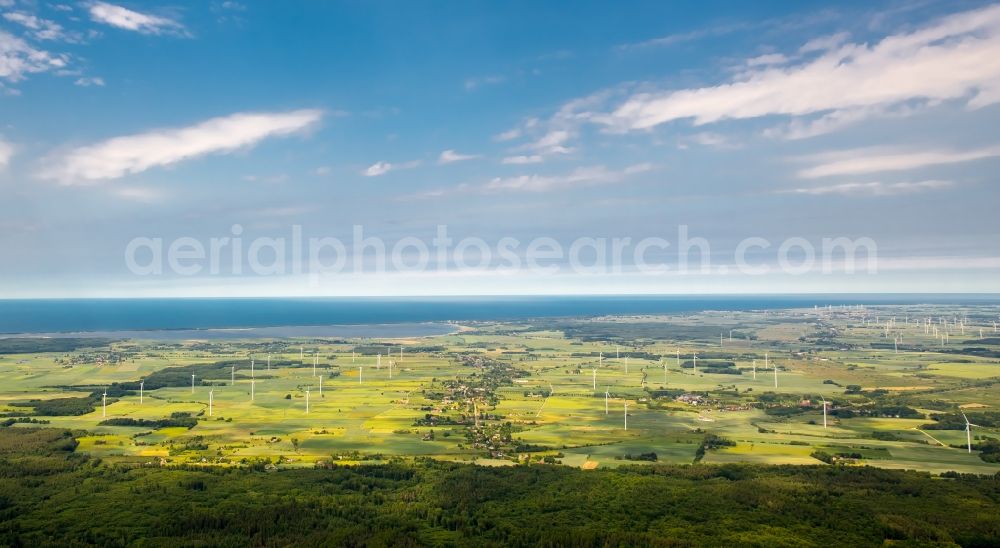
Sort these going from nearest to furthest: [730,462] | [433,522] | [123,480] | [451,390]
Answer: [433,522], [123,480], [730,462], [451,390]

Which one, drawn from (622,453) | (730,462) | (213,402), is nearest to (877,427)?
(730,462)

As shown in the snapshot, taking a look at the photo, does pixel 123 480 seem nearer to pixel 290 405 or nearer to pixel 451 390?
pixel 290 405

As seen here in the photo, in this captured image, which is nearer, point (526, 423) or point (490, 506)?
point (490, 506)

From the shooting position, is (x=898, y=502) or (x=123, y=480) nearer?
(x=898, y=502)

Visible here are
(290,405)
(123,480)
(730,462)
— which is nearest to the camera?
(123,480)

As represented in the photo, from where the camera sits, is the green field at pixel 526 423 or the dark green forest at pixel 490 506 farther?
the green field at pixel 526 423

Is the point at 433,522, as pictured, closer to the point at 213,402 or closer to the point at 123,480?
the point at 123,480

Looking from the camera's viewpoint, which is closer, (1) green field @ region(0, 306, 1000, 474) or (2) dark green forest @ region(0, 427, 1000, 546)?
(2) dark green forest @ region(0, 427, 1000, 546)

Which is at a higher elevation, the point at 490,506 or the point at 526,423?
the point at 526,423
